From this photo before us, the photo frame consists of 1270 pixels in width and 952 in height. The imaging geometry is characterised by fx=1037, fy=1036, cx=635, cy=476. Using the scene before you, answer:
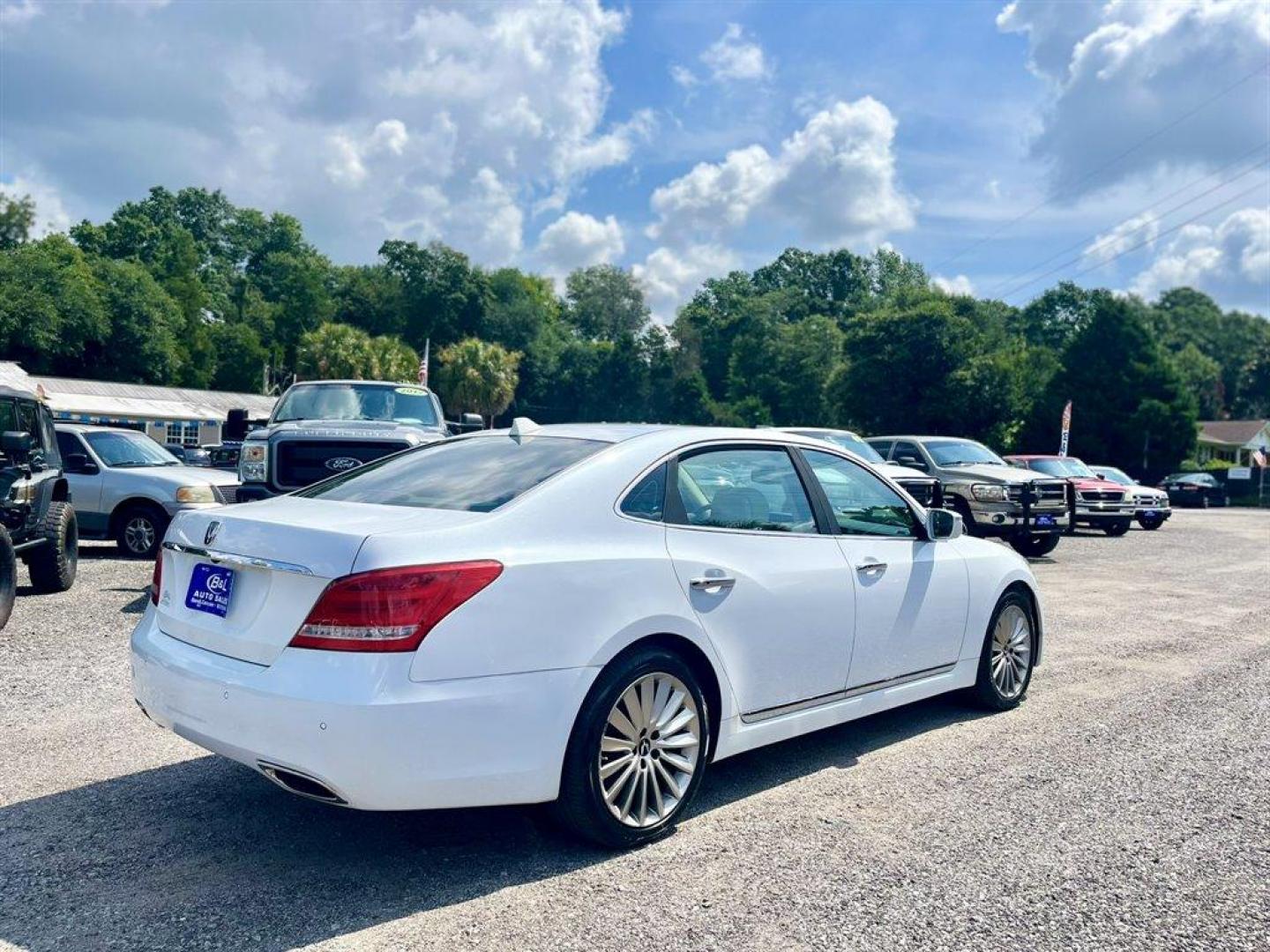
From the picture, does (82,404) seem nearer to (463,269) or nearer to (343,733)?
(463,269)

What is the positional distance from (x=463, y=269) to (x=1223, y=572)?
76.1 meters

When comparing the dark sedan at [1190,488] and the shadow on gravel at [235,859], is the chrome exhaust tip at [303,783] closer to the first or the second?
the shadow on gravel at [235,859]

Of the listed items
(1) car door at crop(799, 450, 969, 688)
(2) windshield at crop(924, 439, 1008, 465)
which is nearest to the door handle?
(1) car door at crop(799, 450, 969, 688)

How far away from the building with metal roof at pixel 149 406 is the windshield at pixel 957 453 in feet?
107

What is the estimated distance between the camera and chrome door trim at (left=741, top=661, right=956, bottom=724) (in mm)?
4434

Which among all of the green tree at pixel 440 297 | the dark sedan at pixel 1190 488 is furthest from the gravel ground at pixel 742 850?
the green tree at pixel 440 297

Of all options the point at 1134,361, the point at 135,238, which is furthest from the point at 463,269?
the point at 1134,361

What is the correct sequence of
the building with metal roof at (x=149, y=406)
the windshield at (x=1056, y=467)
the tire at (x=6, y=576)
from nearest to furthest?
1. the tire at (x=6, y=576)
2. the windshield at (x=1056, y=467)
3. the building with metal roof at (x=149, y=406)

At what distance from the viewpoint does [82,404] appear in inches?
1791

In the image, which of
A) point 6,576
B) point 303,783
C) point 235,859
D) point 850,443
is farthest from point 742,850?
point 850,443

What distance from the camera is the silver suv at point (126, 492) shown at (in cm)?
1245

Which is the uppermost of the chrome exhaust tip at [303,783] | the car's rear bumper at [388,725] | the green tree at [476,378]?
the green tree at [476,378]

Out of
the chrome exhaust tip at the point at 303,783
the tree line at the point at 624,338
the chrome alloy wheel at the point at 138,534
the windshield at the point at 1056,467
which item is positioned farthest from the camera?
the tree line at the point at 624,338

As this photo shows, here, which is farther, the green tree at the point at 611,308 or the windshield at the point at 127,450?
the green tree at the point at 611,308
